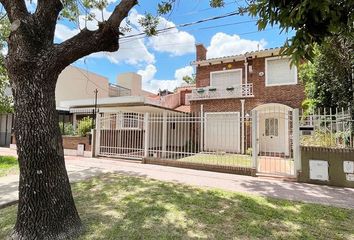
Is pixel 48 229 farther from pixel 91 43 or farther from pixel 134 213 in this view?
pixel 91 43

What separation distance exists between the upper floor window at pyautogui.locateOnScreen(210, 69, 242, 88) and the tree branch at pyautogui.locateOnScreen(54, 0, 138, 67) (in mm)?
14328

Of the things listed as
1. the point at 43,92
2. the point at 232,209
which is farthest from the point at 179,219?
the point at 43,92

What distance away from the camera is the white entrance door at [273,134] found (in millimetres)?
15750

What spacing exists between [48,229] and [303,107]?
1463cm

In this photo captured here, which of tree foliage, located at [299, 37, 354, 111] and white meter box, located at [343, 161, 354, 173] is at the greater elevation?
tree foliage, located at [299, 37, 354, 111]

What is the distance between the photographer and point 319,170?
8.41 meters

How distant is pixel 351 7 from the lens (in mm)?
2555

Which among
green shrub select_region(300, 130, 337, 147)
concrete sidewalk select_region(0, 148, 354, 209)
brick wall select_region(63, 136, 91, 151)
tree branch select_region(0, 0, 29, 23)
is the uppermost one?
tree branch select_region(0, 0, 29, 23)

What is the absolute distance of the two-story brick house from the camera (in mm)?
15867

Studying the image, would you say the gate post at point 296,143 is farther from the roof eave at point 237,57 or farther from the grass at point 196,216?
the roof eave at point 237,57

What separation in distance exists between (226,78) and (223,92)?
1.30 m

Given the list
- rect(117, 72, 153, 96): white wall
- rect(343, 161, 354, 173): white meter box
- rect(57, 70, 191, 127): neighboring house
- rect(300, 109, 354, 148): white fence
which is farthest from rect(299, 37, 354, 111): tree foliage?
rect(117, 72, 153, 96): white wall

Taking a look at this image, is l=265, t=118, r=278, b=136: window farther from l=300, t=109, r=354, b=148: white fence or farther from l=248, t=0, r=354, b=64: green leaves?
l=248, t=0, r=354, b=64: green leaves

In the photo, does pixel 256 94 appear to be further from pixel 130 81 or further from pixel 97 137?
pixel 130 81
